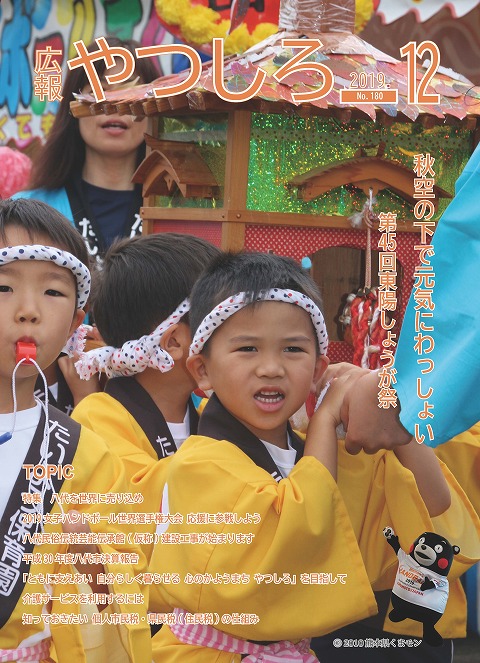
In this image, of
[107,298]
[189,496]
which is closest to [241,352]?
[189,496]

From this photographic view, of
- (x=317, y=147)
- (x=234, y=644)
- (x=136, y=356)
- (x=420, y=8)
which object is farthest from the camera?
(x=420, y=8)

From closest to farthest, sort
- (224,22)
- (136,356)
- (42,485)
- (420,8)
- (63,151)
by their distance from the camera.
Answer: (42,485), (136,356), (224,22), (63,151), (420,8)

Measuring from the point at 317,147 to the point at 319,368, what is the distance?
31.8 inches

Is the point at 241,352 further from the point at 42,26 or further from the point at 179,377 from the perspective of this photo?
the point at 42,26

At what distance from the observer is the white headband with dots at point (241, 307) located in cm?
205

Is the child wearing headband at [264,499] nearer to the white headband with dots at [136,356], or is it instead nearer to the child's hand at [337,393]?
the child's hand at [337,393]

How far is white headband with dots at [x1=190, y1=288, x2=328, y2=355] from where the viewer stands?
2055 mm

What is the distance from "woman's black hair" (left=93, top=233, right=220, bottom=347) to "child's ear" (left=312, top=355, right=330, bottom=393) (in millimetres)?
542

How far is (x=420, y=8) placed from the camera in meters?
4.82

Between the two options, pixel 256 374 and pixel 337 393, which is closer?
pixel 256 374

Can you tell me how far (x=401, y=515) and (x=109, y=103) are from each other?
4.56 feet

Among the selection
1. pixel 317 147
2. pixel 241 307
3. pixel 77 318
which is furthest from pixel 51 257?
pixel 317 147

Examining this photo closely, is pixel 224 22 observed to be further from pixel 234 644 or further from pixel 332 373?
pixel 234 644

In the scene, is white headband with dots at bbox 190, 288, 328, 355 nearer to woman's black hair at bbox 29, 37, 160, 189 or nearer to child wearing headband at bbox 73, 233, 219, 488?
child wearing headband at bbox 73, 233, 219, 488
